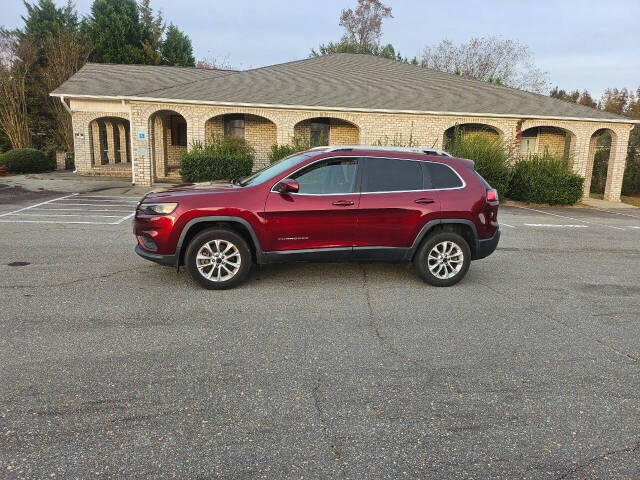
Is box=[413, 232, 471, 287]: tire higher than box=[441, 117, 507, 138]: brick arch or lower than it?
lower

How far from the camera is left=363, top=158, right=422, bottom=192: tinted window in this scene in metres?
6.00

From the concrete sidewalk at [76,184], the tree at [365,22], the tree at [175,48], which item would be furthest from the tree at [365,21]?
the concrete sidewalk at [76,184]

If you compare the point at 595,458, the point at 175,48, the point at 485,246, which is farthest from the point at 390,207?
the point at 175,48

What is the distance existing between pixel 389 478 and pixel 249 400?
1.13 metres

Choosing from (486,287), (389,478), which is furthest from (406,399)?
(486,287)

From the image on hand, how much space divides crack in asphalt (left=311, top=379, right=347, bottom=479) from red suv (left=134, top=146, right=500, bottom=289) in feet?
8.66

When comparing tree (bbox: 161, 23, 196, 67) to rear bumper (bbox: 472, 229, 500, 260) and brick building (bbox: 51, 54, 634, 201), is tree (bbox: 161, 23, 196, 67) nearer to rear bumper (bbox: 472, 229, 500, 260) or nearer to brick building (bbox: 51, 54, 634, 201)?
brick building (bbox: 51, 54, 634, 201)

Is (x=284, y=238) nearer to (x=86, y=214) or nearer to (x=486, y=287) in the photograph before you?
(x=486, y=287)

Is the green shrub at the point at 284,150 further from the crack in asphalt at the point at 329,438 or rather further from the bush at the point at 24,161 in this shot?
the crack in asphalt at the point at 329,438

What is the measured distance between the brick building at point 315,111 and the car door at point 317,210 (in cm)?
1329

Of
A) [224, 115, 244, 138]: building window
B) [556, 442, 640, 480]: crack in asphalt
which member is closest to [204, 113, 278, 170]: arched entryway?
[224, 115, 244, 138]: building window

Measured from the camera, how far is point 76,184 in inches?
710

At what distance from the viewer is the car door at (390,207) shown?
5902 millimetres

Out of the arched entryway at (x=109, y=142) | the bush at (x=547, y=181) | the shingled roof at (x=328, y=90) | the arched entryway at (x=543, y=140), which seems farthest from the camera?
the arched entryway at (x=109, y=142)
